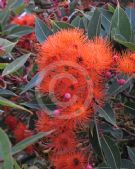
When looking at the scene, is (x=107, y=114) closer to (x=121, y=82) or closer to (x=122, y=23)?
(x=121, y=82)

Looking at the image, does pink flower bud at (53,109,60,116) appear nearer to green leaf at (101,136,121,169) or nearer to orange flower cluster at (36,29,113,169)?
orange flower cluster at (36,29,113,169)

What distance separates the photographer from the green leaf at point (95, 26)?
1.55 m

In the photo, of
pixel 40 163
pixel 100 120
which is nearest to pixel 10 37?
pixel 40 163

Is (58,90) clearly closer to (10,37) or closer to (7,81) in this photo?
(7,81)

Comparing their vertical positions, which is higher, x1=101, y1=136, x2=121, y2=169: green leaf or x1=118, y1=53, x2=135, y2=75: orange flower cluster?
x1=118, y1=53, x2=135, y2=75: orange flower cluster

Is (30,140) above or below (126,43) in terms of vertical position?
below

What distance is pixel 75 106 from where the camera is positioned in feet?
4.39

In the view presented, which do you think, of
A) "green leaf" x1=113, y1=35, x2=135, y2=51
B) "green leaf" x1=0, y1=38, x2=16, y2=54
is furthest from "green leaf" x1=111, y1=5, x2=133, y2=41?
"green leaf" x1=0, y1=38, x2=16, y2=54

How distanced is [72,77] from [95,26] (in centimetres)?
31

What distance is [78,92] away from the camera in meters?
1.34

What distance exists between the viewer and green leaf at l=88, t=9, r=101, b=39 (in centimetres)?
155

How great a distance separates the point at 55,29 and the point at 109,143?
46 centimetres

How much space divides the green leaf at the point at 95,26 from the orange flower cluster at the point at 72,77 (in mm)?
134

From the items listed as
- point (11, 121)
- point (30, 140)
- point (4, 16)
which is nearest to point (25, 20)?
point (4, 16)
